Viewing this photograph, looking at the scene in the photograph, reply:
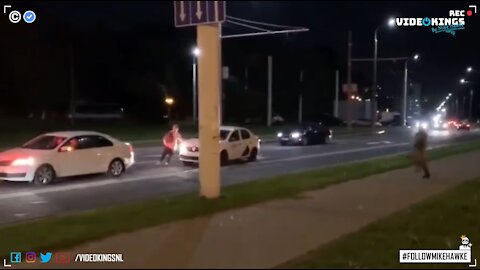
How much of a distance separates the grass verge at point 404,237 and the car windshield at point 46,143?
9784 mm

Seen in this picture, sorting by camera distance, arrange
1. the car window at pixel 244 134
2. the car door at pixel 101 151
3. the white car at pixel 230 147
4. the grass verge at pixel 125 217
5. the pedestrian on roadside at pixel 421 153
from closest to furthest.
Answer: the grass verge at pixel 125 217 → the pedestrian on roadside at pixel 421 153 → the car door at pixel 101 151 → the white car at pixel 230 147 → the car window at pixel 244 134

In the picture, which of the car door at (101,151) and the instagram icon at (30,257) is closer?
the instagram icon at (30,257)

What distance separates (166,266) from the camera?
6754mm

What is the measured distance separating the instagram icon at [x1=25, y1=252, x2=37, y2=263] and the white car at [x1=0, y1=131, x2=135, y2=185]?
904 centimetres

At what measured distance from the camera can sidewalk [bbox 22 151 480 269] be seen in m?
7.18

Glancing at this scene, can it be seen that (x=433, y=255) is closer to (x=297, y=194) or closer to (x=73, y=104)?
(x=297, y=194)

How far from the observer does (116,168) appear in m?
18.9

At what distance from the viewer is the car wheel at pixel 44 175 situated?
16.5m

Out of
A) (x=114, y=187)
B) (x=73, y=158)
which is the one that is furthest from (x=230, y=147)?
(x=114, y=187)

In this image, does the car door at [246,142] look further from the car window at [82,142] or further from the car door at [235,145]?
the car window at [82,142]

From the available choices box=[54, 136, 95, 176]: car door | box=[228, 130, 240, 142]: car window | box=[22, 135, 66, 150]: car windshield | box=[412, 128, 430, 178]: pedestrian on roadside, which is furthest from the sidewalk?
box=[228, 130, 240, 142]: car window

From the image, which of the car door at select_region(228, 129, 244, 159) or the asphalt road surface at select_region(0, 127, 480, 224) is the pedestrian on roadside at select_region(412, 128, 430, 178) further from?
the car door at select_region(228, 129, 244, 159)

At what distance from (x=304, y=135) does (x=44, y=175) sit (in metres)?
23.1

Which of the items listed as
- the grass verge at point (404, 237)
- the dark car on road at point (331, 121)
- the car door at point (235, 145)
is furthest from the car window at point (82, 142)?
the dark car on road at point (331, 121)
